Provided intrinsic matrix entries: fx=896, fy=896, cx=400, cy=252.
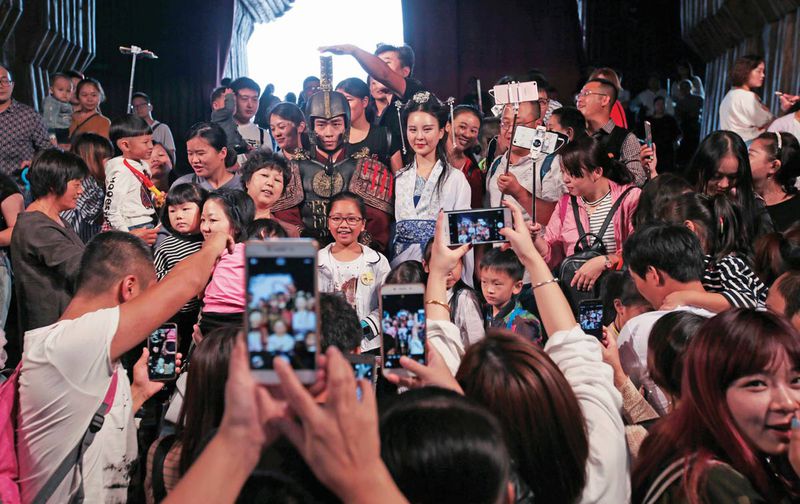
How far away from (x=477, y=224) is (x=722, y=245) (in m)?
1.31

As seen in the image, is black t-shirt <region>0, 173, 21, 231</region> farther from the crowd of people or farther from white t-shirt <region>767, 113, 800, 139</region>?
white t-shirt <region>767, 113, 800, 139</region>

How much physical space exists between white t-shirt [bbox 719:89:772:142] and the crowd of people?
0.05 feet

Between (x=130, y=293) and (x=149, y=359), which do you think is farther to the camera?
(x=149, y=359)

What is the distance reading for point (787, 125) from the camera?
6.04 m

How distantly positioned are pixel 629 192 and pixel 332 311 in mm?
2621

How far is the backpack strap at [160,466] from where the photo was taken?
75.0 inches

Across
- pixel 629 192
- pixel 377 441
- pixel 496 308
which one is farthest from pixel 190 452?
pixel 629 192

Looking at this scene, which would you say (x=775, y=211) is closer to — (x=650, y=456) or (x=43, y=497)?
(x=650, y=456)

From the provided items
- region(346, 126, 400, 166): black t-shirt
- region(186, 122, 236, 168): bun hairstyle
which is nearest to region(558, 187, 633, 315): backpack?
region(346, 126, 400, 166): black t-shirt

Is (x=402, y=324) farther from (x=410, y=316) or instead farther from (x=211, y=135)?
(x=211, y=135)

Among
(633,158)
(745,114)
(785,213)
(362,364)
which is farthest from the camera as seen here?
(745,114)

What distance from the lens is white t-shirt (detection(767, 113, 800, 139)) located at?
5.98 m

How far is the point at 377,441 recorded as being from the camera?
114 cm

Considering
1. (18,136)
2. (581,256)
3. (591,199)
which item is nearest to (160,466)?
(581,256)
